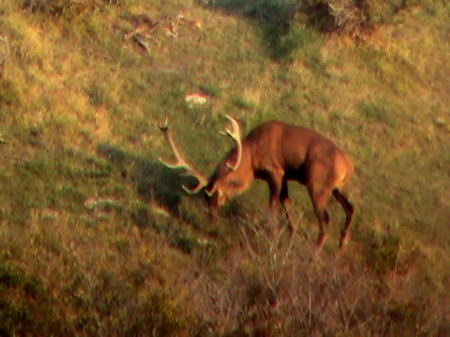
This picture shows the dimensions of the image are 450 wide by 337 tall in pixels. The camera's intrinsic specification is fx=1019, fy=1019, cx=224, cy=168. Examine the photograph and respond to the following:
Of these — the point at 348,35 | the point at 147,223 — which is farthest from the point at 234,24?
the point at 147,223

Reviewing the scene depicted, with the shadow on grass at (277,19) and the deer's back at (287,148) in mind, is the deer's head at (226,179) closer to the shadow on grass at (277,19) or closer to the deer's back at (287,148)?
the deer's back at (287,148)

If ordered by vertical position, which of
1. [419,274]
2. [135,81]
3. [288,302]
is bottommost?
[135,81]

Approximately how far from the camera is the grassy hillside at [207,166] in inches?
359

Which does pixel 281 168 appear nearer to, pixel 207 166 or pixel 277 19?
pixel 207 166

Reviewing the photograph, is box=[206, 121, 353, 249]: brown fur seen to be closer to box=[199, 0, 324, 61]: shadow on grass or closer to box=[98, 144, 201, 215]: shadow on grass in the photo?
box=[98, 144, 201, 215]: shadow on grass

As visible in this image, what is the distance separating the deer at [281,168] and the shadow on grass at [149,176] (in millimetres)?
421

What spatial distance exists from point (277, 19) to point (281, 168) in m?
8.77

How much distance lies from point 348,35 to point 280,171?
27.4 feet

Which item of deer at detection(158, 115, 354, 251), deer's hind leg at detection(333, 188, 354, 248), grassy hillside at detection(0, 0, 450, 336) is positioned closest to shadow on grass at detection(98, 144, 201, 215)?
grassy hillside at detection(0, 0, 450, 336)

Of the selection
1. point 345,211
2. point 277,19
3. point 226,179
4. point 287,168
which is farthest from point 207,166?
point 277,19

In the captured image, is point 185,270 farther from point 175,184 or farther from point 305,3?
point 305,3

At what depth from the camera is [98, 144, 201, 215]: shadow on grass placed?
1445cm

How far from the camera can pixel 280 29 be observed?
21.7 metres

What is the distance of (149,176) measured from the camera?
15148 millimetres
